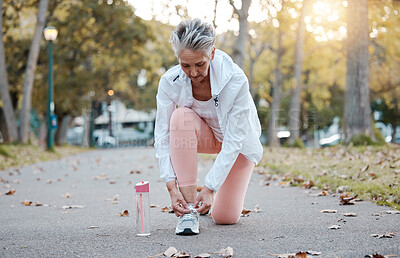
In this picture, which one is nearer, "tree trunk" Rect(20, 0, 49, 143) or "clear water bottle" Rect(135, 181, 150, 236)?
"clear water bottle" Rect(135, 181, 150, 236)

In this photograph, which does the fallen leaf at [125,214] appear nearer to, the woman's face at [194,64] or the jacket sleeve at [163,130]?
the jacket sleeve at [163,130]

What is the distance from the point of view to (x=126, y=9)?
88.8ft

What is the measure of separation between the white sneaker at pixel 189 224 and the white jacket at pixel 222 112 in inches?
11.4

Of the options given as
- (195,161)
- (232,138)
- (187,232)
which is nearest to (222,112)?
(232,138)

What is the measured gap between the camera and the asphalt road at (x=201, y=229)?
3230 millimetres

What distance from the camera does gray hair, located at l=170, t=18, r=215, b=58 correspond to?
337cm

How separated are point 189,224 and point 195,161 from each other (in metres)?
0.48

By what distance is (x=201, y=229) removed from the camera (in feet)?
13.0

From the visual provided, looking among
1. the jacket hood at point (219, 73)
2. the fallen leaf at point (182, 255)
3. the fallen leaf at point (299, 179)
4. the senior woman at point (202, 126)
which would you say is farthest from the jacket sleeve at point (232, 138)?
the fallen leaf at point (299, 179)

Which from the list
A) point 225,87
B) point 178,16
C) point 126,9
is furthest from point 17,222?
point 126,9

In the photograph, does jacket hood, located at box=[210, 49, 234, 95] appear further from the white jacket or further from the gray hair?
the gray hair

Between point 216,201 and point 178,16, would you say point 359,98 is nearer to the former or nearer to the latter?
point 216,201

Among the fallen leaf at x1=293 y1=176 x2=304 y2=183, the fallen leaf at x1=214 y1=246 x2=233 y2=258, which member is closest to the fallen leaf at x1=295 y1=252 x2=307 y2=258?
the fallen leaf at x1=214 y1=246 x2=233 y2=258

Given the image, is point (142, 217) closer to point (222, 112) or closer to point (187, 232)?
point (187, 232)
